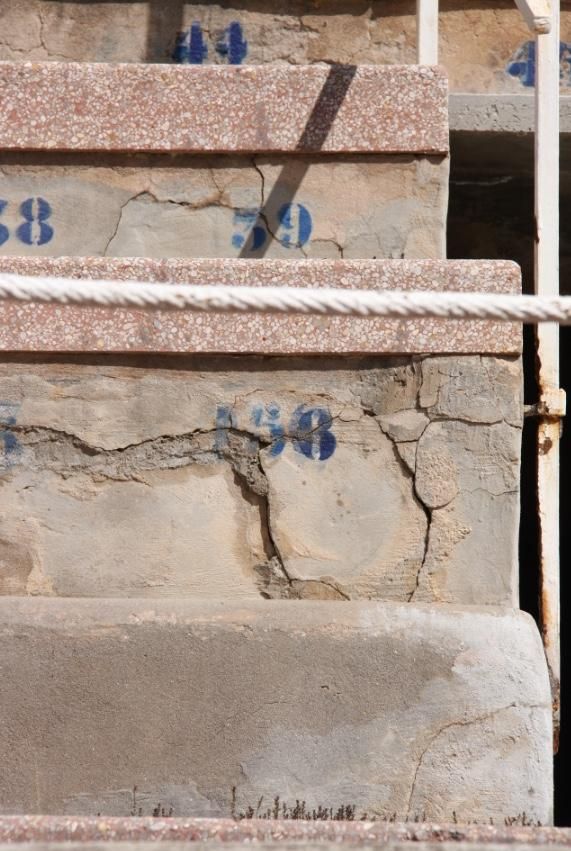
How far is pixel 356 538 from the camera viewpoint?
288 cm

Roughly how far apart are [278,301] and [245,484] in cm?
121

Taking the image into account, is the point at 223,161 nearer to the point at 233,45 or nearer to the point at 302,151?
the point at 302,151

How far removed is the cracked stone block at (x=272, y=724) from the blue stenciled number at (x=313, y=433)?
0.53m

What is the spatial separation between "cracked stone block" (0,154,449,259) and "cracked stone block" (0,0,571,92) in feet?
5.14

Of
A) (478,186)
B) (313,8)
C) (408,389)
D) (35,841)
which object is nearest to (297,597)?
(408,389)

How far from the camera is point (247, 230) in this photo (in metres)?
3.19

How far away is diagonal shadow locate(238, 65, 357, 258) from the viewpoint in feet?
10.0

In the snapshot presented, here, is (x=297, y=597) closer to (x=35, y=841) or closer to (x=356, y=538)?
(x=356, y=538)

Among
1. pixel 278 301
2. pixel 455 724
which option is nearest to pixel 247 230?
pixel 278 301

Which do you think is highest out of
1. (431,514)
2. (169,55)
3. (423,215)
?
(169,55)

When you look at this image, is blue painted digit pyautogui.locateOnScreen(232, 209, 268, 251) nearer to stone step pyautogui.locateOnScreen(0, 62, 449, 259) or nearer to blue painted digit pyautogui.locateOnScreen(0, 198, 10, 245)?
stone step pyautogui.locateOnScreen(0, 62, 449, 259)

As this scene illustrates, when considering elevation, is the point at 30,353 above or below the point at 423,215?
below

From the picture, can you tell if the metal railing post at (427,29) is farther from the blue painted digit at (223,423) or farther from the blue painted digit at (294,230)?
the blue painted digit at (223,423)

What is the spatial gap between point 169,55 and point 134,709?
121 inches
